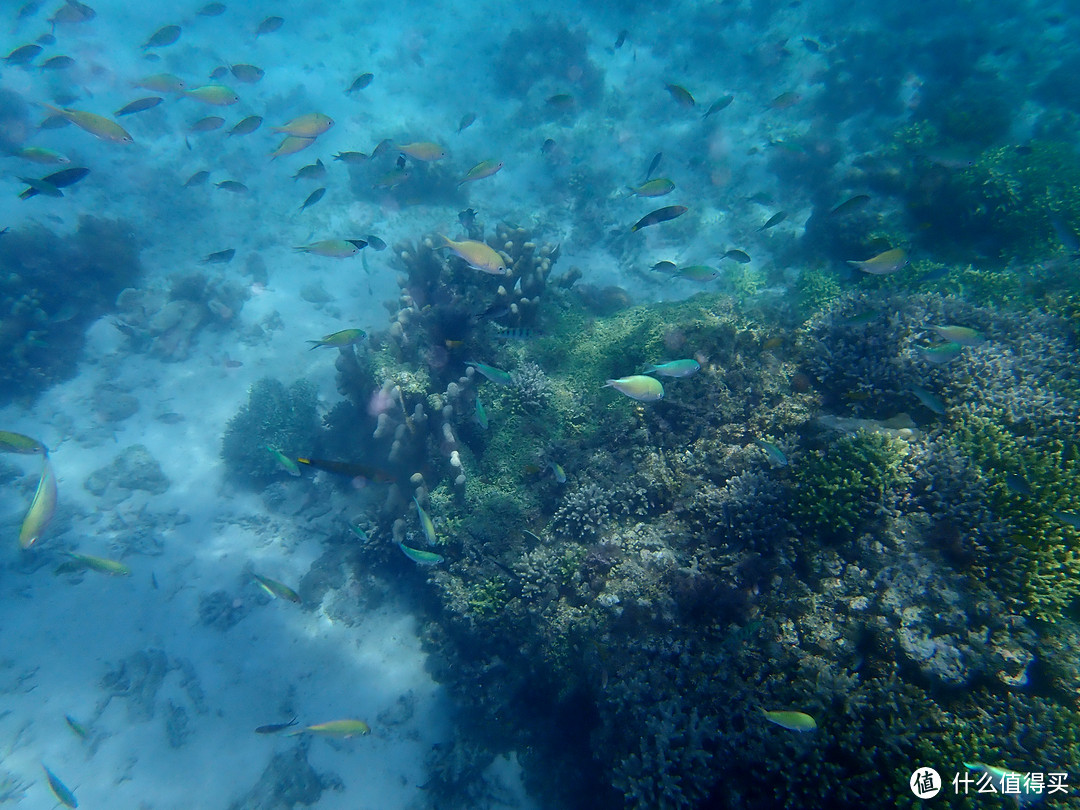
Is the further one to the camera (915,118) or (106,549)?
(915,118)

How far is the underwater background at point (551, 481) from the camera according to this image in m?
3.55

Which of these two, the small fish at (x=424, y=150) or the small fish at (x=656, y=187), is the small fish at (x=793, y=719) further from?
the small fish at (x=424, y=150)

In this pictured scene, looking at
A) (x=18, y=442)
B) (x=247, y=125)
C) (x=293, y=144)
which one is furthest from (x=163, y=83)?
(x=18, y=442)

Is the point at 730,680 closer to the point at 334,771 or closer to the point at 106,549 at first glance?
the point at 334,771

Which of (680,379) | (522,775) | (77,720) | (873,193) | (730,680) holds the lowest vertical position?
(77,720)

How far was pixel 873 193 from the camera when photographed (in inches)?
395

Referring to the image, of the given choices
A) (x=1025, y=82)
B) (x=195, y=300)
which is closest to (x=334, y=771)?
(x=195, y=300)

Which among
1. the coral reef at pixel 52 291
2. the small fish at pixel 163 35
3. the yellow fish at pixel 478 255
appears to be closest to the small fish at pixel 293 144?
the yellow fish at pixel 478 255

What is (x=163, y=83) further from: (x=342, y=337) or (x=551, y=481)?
(x=551, y=481)

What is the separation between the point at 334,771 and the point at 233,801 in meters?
1.20
